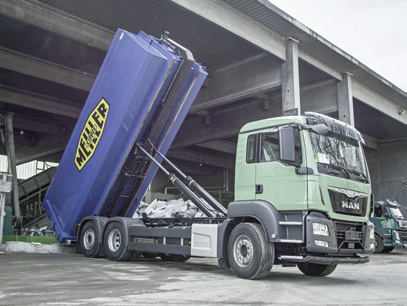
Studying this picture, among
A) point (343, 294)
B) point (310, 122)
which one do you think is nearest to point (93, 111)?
point (310, 122)

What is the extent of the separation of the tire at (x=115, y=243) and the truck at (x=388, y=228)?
36.7ft

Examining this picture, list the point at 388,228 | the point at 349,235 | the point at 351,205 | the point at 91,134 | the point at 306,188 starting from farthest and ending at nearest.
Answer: the point at 388,228
the point at 91,134
the point at 351,205
the point at 349,235
the point at 306,188

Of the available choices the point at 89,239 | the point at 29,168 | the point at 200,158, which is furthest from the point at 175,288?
the point at 200,158

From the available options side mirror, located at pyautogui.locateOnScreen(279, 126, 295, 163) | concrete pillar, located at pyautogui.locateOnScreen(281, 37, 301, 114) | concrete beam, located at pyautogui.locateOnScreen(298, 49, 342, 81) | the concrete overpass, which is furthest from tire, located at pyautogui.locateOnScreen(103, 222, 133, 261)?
concrete beam, located at pyautogui.locateOnScreen(298, 49, 342, 81)

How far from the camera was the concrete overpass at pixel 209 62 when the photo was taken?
44.5ft

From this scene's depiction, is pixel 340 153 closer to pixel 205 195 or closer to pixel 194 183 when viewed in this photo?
pixel 205 195

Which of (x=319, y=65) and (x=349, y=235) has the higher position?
(x=319, y=65)

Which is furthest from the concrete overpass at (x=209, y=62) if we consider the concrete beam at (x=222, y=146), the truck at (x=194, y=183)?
the concrete beam at (x=222, y=146)

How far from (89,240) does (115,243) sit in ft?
2.91

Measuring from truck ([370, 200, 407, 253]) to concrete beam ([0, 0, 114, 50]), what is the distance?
12.3 m

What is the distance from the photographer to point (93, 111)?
965 cm

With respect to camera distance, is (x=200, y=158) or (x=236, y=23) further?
(x=200, y=158)

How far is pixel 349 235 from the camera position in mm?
6660

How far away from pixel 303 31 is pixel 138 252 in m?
9.89
